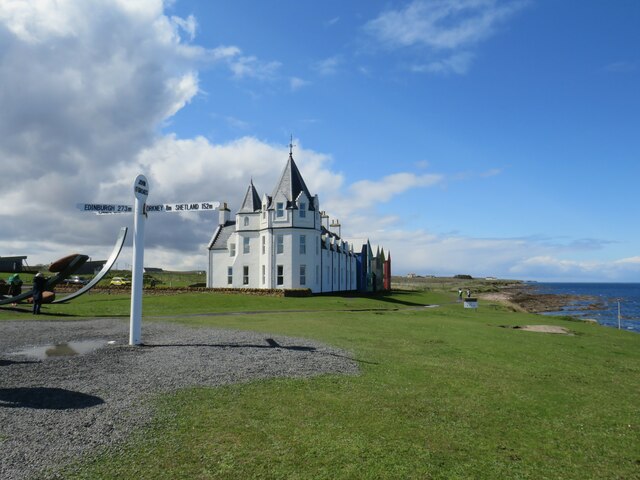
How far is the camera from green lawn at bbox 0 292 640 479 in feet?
22.9

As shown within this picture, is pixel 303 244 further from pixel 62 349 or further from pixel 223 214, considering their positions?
pixel 62 349

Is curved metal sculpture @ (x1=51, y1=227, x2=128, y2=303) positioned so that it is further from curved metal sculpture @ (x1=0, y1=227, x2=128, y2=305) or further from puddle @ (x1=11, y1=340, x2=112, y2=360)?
puddle @ (x1=11, y1=340, x2=112, y2=360)

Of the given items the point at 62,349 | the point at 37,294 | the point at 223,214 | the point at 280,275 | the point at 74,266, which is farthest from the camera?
the point at 223,214

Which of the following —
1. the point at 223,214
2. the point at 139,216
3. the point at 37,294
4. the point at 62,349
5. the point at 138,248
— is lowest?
the point at 62,349

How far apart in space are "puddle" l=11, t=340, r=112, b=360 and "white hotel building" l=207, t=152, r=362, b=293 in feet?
117

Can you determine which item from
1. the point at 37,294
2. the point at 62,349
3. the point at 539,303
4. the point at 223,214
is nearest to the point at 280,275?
the point at 223,214

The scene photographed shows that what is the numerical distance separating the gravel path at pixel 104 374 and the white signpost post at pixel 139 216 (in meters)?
A: 0.98

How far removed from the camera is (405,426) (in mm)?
8734

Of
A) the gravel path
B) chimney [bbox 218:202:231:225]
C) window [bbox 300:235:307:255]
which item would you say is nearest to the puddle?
the gravel path

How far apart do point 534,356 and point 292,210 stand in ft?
122

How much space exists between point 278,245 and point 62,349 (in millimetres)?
37681

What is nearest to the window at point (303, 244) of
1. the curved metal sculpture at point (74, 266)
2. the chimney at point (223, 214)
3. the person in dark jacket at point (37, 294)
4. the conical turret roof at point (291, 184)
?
the conical turret roof at point (291, 184)

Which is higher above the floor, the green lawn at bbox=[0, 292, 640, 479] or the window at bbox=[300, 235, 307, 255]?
the window at bbox=[300, 235, 307, 255]

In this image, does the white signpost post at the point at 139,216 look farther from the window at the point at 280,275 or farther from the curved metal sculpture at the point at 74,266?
the window at the point at 280,275
